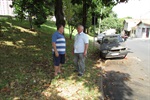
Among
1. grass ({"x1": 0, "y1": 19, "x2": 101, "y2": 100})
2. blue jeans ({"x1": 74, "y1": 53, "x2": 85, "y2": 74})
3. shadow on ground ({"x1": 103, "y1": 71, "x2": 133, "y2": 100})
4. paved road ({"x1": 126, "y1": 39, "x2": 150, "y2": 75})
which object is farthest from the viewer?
paved road ({"x1": 126, "y1": 39, "x2": 150, "y2": 75})

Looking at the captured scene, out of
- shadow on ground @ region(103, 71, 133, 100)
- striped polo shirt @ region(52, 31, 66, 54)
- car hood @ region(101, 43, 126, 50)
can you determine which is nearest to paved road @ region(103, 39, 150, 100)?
shadow on ground @ region(103, 71, 133, 100)

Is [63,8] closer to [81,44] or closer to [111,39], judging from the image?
[111,39]

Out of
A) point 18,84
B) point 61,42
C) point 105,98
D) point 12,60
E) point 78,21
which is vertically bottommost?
point 105,98

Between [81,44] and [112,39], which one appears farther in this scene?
[112,39]

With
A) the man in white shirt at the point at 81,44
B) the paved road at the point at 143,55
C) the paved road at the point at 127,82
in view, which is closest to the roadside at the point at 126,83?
the paved road at the point at 127,82

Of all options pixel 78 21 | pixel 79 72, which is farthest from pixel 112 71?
pixel 78 21

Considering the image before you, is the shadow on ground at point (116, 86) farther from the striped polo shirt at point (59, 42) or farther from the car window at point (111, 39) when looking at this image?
the car window at point (111, 39)

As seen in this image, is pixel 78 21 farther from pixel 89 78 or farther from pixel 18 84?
pixel 18 84

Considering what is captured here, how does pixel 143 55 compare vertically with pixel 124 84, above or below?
above

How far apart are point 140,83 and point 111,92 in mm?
1680

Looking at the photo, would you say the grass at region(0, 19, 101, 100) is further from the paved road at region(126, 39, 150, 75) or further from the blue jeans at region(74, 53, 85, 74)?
the paved road at region(126, 39, 150, 75)

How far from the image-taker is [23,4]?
51.5 ft

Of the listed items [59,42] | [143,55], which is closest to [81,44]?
[59,42]

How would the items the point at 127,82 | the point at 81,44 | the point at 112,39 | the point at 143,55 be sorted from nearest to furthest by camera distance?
the point at 81,44
the point at 127,82
the point at 112,39
the point at 143,55
